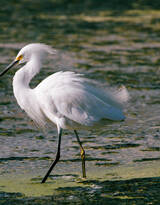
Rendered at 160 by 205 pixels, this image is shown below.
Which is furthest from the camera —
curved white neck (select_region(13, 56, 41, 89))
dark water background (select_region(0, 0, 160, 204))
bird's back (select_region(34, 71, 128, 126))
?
curved white neck (select_region(13, 56, 41, 89))

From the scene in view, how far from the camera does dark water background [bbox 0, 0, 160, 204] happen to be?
528cm

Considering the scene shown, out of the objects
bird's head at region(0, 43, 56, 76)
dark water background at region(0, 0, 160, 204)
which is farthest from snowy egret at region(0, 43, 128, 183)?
dark water background at region(0, 0, 160, 204)

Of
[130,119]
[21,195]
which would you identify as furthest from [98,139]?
[21,195]

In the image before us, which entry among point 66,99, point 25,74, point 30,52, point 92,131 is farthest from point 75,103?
point 92,131

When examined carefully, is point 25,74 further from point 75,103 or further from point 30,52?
point 75,103

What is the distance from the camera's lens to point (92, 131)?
7.45 m

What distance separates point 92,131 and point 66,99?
1828 millimetres

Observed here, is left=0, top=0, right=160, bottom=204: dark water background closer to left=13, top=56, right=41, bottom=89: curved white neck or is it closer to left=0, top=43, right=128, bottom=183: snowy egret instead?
left=0, top=43, right=128, bottom=183: snowy egret

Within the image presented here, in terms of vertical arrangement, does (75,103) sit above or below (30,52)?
below

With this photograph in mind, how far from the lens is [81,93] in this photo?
570 cm

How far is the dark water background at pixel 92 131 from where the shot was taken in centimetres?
528

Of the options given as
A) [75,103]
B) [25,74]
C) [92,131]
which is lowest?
[92,131]

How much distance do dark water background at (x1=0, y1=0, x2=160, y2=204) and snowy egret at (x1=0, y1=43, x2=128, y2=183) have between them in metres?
0.38

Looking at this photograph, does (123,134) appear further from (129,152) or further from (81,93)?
(81,93)
